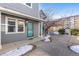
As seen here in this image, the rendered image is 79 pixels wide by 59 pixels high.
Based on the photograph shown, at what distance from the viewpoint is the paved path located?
4.17 metres

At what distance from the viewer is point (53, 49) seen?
14.3 feet

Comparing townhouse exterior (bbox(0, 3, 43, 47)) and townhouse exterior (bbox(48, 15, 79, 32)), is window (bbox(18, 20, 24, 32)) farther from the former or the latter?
townhouse exterior (bbox(48, 15, 79, 32))

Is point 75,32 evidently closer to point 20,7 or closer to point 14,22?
point 14,22

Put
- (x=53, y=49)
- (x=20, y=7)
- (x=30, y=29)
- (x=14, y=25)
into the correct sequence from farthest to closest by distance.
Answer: (x=30, y=29)
(x=20, y=7)
(x=14, y=25)
(x=53, y=49)

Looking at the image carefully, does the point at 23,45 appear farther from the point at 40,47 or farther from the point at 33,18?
the point at 33,18

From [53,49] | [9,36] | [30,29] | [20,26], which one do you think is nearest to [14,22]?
[20,26]

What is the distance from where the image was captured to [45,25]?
15.3 ft

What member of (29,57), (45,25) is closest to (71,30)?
(45,25)

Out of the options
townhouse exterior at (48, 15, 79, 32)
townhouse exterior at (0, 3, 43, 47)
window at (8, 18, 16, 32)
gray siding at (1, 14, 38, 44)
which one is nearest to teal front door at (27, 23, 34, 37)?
townhouse exterior at (0, 3, 43, 47)

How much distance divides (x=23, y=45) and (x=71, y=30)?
5.51ft

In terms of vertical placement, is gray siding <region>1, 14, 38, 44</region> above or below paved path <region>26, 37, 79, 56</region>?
above

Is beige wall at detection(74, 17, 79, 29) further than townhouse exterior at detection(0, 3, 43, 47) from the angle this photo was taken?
No

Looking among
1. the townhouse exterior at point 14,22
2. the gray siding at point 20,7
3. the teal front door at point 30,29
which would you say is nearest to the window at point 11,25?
the townhouse exterior at point 14,22

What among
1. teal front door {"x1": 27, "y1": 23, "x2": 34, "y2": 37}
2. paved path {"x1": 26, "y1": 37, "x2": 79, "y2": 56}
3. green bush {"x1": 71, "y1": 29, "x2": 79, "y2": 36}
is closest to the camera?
paved path {"x1": 26, "y1": 37, "x2": 79, "y2": 56}
